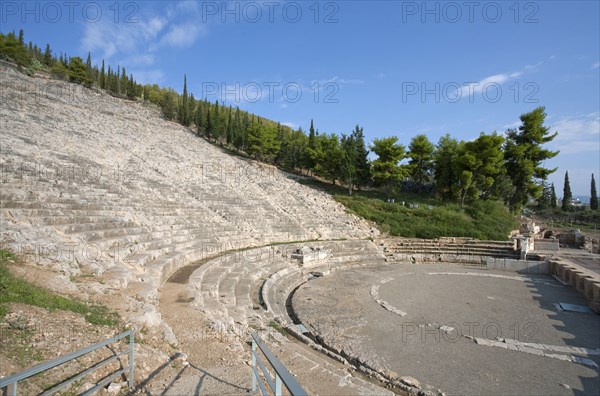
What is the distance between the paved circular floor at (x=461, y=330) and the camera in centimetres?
605

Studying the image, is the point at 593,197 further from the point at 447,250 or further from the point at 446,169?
the point at 447,250

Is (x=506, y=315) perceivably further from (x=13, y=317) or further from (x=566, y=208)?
(x=566, y=208)

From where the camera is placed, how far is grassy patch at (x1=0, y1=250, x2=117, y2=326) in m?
4.47

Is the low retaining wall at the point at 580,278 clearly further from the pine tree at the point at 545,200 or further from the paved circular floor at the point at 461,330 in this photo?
the pine tree at the point at 545,200

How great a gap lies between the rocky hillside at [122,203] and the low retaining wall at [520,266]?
8.07 metres

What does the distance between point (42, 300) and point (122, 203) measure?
8.44 meters

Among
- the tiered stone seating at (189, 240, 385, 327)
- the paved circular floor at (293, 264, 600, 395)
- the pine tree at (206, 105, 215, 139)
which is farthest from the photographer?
the pine tree at (206, 105, 215, 139)

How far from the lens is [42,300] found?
4656 millimetres

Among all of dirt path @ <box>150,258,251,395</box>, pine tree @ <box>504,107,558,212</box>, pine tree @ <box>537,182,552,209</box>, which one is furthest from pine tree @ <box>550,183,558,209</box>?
dirt path @ <box>150,258,251,395</box>

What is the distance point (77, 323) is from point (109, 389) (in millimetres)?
1468

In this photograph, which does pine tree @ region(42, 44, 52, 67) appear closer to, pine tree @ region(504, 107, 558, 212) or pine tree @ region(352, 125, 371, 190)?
pine tree @ region(352, 125, 371, 190)

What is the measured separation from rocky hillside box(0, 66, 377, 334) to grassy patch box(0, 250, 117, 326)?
0.38 m

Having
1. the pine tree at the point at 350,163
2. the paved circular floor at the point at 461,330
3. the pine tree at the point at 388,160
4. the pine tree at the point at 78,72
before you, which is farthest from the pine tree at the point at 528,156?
the pine tree at the point at 78,72

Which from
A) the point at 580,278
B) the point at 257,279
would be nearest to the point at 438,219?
the point at 580,278
